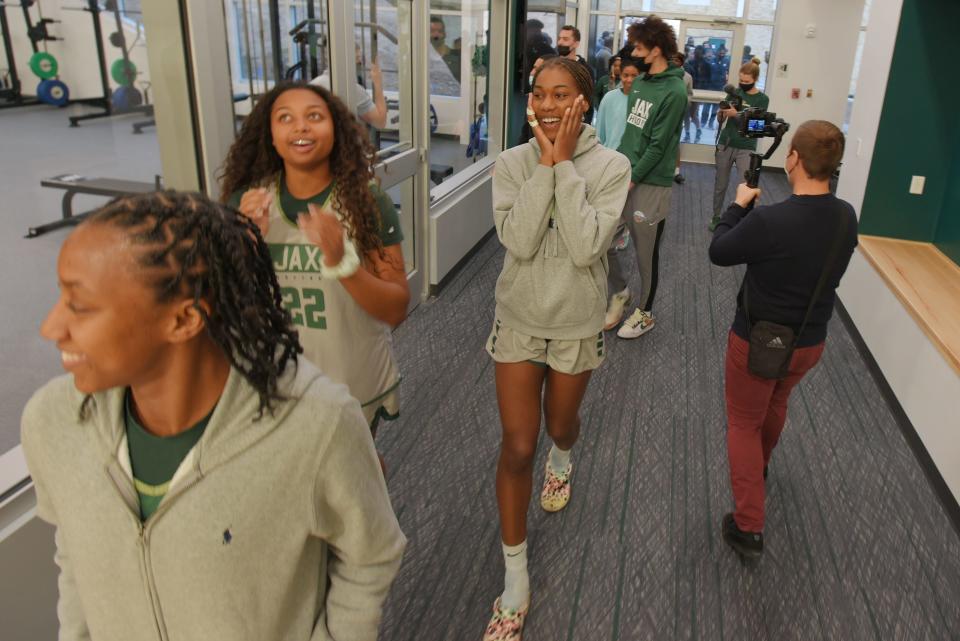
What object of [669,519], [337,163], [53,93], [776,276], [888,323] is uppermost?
[53,93]

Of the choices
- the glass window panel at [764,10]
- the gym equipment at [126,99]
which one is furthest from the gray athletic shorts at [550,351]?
the glass window panel at [764,10]

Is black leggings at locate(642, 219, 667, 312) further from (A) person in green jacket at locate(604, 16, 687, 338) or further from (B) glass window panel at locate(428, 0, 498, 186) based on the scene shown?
(B) glass window panel at locate(428, 0, 498, 186)

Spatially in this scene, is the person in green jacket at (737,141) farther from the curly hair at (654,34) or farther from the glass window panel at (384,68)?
→ the glass window panel at (384,68)

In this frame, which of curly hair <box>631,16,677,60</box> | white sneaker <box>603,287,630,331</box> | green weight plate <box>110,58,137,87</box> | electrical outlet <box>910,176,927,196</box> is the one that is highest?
curly hair <box>631,16,677,60</box>

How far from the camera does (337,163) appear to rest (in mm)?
1854

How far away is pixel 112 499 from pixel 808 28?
1006 cm

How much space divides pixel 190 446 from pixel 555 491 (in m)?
1.97

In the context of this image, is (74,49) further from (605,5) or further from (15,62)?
(605,5)

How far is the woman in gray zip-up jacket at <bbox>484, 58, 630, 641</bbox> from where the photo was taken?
201 cm

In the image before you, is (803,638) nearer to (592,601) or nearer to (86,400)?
(592,601)

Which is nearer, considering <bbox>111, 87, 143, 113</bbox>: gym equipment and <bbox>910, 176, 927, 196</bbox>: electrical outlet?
<bbox>111, 87, 143, 113</bbox>: gym equipment

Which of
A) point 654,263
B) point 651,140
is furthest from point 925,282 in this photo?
point 651,140

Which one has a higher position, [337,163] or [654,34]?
[654,34]

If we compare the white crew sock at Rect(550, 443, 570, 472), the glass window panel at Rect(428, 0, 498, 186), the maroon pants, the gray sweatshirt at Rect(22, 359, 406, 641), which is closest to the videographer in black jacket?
the maroon pants
